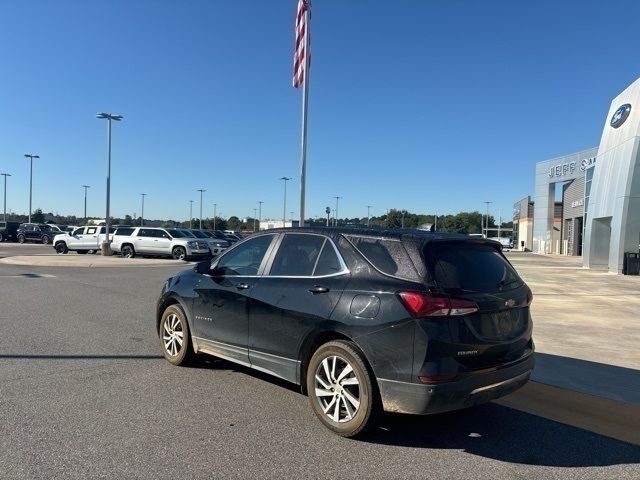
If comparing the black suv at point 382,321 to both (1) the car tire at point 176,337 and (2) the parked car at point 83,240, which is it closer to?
(1) the car tire at point 176,337

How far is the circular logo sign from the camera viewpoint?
24453 mm

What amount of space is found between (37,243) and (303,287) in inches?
2028

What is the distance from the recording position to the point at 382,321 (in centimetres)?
410

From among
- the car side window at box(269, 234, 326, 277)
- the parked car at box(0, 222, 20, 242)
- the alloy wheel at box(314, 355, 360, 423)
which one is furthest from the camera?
the parked car at box(0, 222, 20, 242)

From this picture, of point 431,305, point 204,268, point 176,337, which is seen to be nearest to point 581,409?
point 431,305

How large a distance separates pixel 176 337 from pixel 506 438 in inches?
152

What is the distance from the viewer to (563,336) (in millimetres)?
8672

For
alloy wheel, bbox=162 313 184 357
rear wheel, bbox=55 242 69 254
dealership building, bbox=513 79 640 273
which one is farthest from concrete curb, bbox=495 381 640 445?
rear wheel, bbox=55 242 69 254

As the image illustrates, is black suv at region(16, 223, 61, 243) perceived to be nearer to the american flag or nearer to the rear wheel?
the rear wheel

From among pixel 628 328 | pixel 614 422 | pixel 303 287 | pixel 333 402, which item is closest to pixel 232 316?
pixel 303 287

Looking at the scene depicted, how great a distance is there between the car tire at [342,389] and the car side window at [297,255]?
828mm

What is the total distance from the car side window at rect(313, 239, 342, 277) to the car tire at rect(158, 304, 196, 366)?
2235mm

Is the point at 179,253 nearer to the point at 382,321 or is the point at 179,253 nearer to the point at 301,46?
the point at 301,46

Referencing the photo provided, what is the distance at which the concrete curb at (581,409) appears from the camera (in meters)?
4.73
